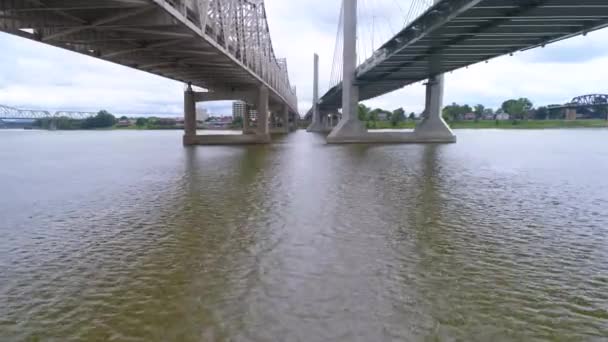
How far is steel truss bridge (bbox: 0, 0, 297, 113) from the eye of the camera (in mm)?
16156

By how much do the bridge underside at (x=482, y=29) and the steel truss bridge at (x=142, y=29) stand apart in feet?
40.7

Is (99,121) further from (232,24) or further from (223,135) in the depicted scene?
(232,24)

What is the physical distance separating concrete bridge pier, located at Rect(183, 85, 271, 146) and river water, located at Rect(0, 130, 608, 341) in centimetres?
3003

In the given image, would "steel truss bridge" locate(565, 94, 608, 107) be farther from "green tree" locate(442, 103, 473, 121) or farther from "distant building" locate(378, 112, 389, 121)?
"distant building" locate(378, 112, 389, 121)

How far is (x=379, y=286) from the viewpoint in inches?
214

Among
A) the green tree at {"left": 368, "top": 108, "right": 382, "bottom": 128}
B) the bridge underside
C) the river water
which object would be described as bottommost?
the river water

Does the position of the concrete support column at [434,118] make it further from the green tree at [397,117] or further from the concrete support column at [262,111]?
the green tree at [397,117]

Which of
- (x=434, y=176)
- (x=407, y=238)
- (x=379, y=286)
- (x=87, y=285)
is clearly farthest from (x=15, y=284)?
(x=434, y=176)

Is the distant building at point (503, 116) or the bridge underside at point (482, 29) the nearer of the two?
the bridge underside at point (482, 29)

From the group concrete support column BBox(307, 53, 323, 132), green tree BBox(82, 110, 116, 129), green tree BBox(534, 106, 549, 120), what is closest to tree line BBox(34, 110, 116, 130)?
green tree BBox(82, 110, 116, 129)

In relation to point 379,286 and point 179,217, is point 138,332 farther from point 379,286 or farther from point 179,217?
point 179,217

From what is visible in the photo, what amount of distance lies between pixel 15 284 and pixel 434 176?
48.8 ft

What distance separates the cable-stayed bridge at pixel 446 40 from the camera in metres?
20.2

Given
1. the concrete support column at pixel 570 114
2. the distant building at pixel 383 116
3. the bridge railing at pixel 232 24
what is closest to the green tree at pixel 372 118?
the distant building at pixel 383 116
